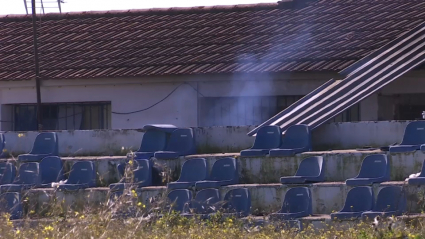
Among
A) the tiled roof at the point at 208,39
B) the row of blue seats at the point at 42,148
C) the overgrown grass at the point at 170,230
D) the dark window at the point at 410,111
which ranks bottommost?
the overgrown grass at the point at 170,230

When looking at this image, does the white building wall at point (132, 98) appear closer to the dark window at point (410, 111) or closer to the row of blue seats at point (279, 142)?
the row of blue seats at point (279, 142)

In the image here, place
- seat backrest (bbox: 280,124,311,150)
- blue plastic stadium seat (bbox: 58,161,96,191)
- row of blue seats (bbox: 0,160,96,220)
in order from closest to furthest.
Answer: seat backrest (bbox: 280,124,311,150) < row of blue seats (bbox: 0,160,96,220) < blue plastic stadium seat (bbox: 58,161,96,191)

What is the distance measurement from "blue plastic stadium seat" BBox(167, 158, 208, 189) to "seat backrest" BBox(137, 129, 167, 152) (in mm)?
1156

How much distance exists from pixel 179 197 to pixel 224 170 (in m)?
0.94

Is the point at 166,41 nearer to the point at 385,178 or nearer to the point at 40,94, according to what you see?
the point at 40,94

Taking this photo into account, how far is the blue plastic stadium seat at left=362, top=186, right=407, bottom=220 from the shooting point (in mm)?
10625

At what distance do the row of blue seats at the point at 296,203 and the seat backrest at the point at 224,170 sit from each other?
18.5 inches

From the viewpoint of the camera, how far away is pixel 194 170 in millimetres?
12938

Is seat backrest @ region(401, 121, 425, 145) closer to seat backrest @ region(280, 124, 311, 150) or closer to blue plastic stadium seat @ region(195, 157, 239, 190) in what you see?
seat backrest @ region(280, 124, 311, 150)

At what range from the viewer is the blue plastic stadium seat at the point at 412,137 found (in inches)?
464

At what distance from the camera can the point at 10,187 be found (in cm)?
1361

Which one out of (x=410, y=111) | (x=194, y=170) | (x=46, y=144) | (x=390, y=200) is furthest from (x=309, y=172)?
(x=46, y=144)

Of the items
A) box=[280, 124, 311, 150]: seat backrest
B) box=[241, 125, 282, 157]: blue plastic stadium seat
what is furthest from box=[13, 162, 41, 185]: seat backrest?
box=[280, 124, 311, 150]: seat backrest

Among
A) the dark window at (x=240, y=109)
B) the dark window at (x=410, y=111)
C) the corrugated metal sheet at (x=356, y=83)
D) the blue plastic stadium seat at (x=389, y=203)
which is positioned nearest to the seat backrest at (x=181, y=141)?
the corrugated metal sheet at (x=356, y=83)
